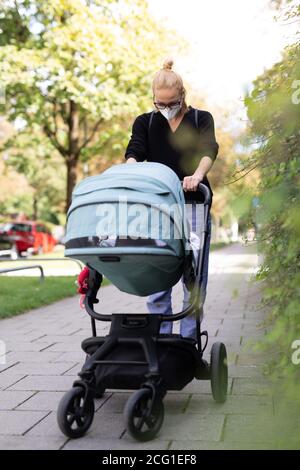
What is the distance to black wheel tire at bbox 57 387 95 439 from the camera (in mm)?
3430

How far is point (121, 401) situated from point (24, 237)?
2490cm

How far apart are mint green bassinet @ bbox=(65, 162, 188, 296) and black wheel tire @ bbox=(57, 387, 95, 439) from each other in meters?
0.70

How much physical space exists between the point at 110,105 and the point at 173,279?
17338mm

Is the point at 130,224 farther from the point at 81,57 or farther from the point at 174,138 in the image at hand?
the point at 81,57

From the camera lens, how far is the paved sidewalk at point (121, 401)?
11.0ft

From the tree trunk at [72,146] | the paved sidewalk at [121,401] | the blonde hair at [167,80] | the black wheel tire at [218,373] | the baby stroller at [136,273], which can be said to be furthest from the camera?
the tree trunk at [72,146]

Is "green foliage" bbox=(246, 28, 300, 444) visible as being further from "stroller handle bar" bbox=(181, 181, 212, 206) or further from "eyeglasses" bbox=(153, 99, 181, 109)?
"eyeglasses" bbox=(153, 99, 181, 109)

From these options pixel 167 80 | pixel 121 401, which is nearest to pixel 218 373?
pixel 121 401

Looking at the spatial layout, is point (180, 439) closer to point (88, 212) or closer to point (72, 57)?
point (88, 212)

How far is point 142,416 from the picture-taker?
3455mm

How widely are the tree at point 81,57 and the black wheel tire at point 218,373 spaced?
54.1 ft

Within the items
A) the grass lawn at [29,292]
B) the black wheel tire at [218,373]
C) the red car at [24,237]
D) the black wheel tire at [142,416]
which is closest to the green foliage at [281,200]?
the black wheel tire at [218,373]

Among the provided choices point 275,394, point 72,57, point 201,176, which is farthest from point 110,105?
point 275,394

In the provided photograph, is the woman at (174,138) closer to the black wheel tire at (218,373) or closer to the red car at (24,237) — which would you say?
the black wheel tire at (218,373)
